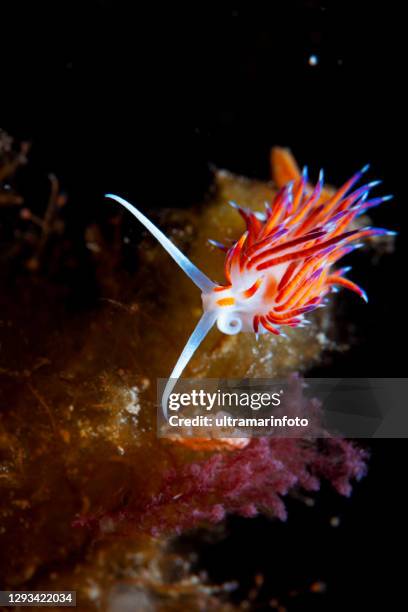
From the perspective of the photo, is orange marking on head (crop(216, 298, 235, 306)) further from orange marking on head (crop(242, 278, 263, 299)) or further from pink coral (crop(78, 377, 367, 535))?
A: pink coral (crop(78, 377, 367, 535))

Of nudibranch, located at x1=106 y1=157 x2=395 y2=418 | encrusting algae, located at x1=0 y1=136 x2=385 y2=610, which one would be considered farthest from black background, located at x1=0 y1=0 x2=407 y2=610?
nudibranch, located at x1=106 y1=157 x2=395 y2=418

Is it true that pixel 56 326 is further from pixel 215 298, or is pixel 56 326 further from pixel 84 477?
pixel 215 298

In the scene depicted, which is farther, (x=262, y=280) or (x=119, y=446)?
(x=119, y=446)

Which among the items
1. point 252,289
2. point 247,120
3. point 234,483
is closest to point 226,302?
point 252,289

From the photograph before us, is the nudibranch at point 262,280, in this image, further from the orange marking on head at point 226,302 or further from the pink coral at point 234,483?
the pink coral at point 234,483

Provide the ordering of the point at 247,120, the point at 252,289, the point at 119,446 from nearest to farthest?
1. the point at 252,289
2. the point at 119,446
3. the point at 247,120

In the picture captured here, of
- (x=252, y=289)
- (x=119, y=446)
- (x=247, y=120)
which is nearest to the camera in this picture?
(x=252, y=289)

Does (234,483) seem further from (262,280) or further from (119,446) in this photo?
(262,280)
